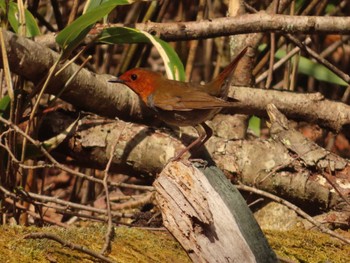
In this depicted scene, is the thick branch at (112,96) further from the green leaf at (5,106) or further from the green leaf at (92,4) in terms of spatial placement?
the green leaf at (92,4)

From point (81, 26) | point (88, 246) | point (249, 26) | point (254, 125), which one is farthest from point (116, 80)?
point (88, 246)

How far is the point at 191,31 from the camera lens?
4367 mm

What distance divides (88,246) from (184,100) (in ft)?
4.16

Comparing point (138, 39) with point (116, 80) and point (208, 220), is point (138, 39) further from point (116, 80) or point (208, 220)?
point (208, 220)

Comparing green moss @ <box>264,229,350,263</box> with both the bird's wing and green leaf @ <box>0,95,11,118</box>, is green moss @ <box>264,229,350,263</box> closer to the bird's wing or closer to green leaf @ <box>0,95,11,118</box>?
the bird's wing

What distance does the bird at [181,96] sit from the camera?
3.92 meters

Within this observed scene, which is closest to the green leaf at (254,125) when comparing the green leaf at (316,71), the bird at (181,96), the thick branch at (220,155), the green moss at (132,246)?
the green leaf at (316,71)

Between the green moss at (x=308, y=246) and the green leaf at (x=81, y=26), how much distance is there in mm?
1192

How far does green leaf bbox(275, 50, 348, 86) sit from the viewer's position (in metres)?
5.22

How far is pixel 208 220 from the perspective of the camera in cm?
260

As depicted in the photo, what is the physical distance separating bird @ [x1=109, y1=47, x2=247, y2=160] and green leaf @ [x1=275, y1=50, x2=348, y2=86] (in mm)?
1371

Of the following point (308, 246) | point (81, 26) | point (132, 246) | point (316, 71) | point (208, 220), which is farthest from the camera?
point (316, 71)

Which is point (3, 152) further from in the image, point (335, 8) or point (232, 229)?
point (335, 8)

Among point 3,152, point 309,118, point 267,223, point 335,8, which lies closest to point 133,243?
point 3,152
